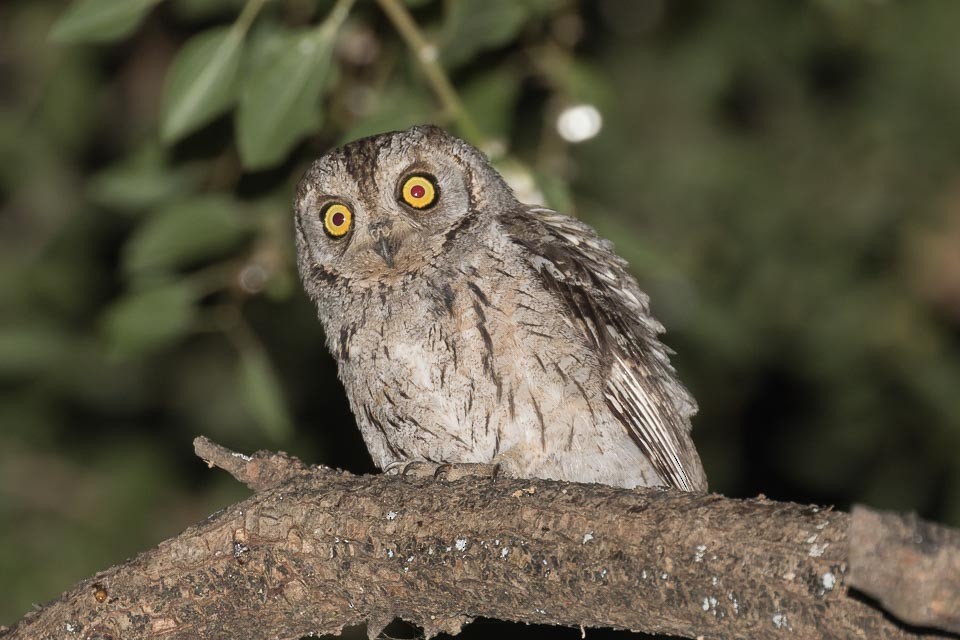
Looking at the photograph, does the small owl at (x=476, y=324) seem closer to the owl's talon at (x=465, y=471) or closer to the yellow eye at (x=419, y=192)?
the yellow eye at (x=419, y=192)

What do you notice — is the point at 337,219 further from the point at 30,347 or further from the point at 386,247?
the point at 30,347

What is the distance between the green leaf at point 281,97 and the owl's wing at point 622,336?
0.78 meters

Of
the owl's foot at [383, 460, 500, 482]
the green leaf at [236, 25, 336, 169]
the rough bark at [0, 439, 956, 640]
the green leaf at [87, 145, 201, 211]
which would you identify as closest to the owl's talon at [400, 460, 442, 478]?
the owl's foot at [383, 460, 500, 482]

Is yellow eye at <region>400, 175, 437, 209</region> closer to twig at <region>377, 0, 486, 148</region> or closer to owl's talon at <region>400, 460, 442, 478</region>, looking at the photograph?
twig at <region>377, 0, 486, 148</region>

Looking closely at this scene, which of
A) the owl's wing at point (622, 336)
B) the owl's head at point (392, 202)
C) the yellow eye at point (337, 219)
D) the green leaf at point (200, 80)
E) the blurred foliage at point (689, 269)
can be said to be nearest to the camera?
the green leaf at point (200, 80)

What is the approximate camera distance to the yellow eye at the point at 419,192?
364 centimetres

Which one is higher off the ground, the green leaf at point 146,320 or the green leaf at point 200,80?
the green leaf at point 200,80

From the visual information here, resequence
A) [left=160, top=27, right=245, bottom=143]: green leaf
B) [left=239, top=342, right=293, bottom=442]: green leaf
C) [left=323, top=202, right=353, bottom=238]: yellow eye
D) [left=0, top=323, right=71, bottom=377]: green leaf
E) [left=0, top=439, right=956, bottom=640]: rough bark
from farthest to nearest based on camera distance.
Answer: [left=0, top=323, right=71, bottom=377]: green leaf, [left=239, top=342, right=293, bottom=442]: green leaf, [left=323, top=202, right=353, bottom=238]: yellow eye, [left=160, top=27, right=245, bottom=143]: green leaf, [left=0, top=439, right=956, bottom=640]: rough bark

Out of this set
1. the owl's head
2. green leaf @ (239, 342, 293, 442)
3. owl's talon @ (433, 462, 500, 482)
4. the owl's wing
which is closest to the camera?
owl's talon @ (433, 462, 500, 482)

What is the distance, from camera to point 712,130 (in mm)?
6930

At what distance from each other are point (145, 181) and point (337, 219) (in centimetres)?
73

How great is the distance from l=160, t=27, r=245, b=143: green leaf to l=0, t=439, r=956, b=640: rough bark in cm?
95

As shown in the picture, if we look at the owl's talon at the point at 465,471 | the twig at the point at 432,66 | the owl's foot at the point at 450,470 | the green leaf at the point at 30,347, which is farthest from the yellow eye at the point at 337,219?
the green leaf at the point at 30,347

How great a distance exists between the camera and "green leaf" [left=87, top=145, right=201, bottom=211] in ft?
12.7
